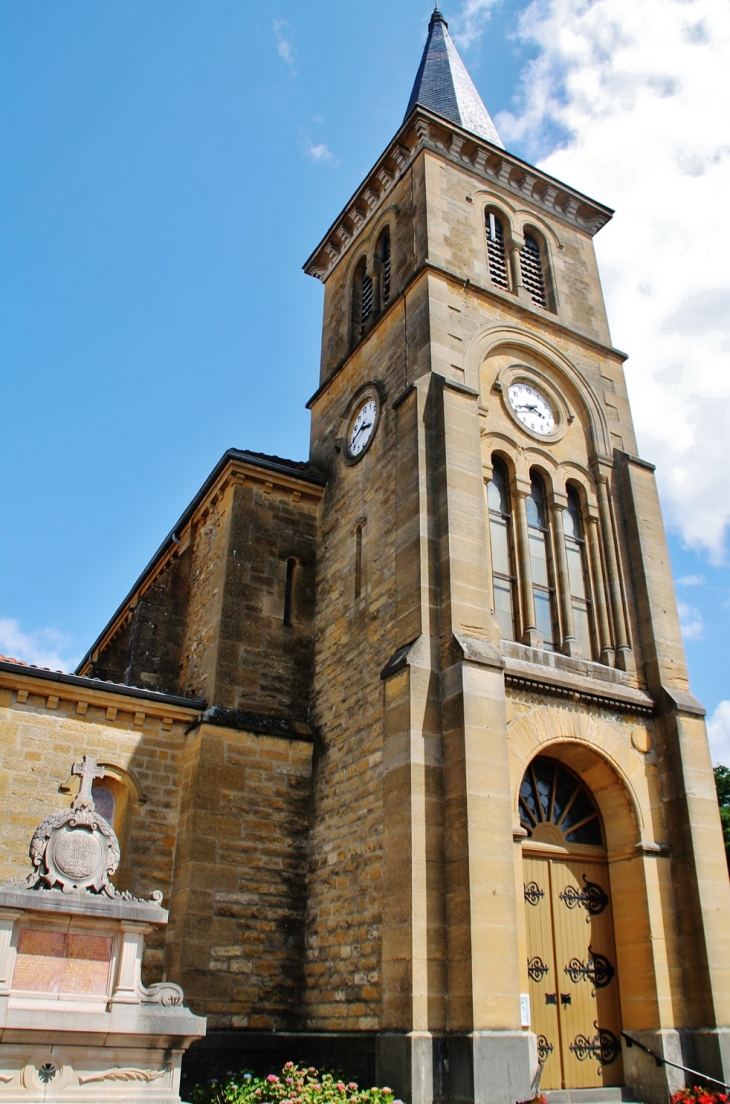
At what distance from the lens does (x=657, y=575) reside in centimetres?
1479

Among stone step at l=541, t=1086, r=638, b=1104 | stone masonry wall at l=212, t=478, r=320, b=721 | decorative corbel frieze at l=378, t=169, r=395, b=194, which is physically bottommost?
stone step at l=541, t=1086, r=638, b=1104

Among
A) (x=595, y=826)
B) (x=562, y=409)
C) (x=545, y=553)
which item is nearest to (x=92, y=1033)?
(x=595, y=826)

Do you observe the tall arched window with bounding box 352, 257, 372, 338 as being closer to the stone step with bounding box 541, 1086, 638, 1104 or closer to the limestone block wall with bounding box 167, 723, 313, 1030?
the limestone block wall with bounding box 167, 723, 313, 1030

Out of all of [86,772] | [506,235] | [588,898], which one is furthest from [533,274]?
[86,772]

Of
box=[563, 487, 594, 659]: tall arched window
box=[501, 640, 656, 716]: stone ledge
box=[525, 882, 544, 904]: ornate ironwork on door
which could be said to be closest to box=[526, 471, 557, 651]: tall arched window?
box=[563, 487, 594, 659]: tall arched window

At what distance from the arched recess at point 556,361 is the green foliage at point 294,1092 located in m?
10.3

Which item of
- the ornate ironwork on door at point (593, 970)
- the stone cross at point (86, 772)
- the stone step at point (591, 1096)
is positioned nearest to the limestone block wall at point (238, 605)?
the stone cross at point (86, 772)

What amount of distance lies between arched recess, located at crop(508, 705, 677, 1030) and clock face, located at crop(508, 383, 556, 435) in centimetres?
522

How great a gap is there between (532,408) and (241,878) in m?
8.98

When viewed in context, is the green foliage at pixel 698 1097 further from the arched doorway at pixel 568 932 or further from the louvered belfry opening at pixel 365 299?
the louvered belfry opening at pixel 365 299

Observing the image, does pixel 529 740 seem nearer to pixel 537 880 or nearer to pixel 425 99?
pixel 537 880

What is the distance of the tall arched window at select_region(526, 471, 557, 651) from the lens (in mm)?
13906

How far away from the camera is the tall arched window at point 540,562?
45.6 feet

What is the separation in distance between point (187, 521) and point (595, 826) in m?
9.99
